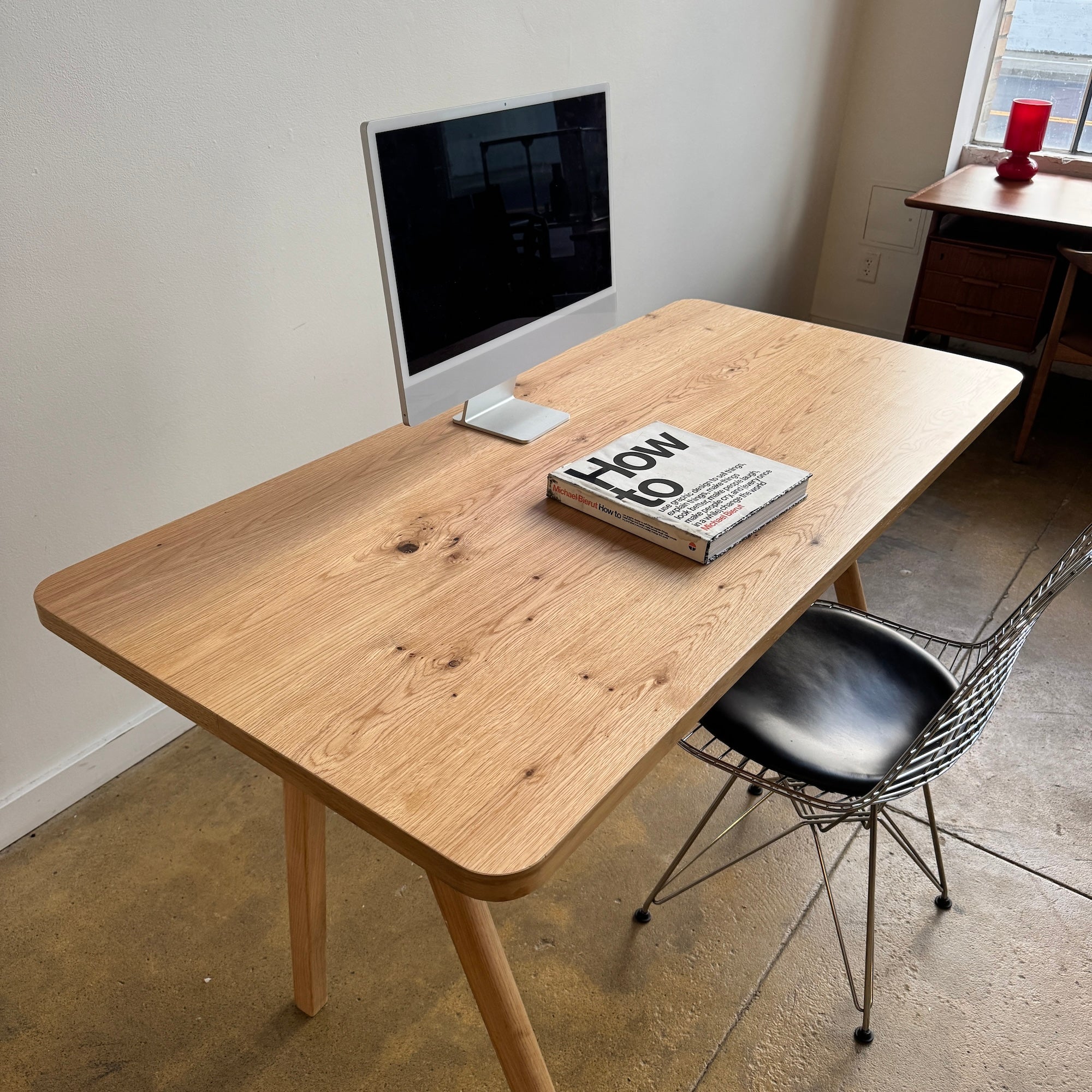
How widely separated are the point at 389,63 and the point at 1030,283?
6.86 feet

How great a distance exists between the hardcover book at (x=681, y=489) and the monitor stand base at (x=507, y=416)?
0.53 feet

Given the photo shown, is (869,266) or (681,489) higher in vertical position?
(681,489)

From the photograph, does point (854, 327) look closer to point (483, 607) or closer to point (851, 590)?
point (851, 590)

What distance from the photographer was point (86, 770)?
1918 mm

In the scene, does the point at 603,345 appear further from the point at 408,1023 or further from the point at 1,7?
the point at 408,1023

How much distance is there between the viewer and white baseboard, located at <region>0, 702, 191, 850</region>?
1.82 meters

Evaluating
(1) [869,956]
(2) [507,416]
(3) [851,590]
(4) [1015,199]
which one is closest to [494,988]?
(1) [869,956]

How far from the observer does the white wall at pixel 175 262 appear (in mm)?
1532

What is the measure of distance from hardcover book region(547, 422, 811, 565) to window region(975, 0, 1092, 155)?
111 inches

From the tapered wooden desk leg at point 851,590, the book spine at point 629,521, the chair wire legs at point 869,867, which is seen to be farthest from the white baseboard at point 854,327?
the book spine at point 629,521

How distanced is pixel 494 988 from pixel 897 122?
3.44m

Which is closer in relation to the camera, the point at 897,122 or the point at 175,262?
the point at 175,262

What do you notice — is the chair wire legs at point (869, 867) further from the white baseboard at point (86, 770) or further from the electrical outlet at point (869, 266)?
the electrical outlet at point (869, 266)

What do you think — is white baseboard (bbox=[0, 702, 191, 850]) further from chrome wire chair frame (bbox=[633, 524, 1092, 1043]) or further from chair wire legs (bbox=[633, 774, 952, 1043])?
chrome wire chair frame (bbox=[633, 524, 1092, 1043])
